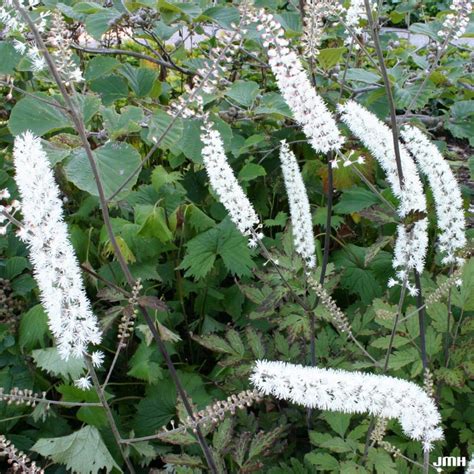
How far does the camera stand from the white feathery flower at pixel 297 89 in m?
1.75

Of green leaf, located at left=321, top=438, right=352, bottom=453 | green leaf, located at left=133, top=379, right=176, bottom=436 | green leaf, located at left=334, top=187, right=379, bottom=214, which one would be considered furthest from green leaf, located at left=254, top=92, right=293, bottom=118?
green leaf, located at left=321, top=438, right=352, bottom=453

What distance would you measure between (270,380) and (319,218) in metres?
1.74

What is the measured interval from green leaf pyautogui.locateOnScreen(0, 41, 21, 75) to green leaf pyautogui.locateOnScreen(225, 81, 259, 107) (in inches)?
38.6

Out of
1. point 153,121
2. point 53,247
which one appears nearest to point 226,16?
point 153,121

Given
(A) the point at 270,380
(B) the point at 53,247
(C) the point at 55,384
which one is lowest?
(C) the point at 55,384

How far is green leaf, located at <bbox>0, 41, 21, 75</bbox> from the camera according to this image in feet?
8.52

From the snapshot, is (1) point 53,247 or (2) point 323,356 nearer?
(1) point 53,247

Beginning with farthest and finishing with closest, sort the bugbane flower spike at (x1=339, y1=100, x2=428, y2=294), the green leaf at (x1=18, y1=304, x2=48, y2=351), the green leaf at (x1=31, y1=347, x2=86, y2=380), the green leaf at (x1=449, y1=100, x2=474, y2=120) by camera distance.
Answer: the green leaf at (x1=449, y1=100, x2=474, y2=120)
the green leaf at (x1=18, y1=304, x2=48, y2=351)
the green leaf at (x1=31, y1=347, x2=86, y2=380)
the bugbane flower spike at (x1=339, y1=100, x2=428, y2=294)

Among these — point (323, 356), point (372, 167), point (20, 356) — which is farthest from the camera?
point (372, 167)

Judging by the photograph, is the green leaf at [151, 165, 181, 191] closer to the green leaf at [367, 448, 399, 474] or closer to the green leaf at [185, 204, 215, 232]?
the green leaf at [185, 204, 215, 232]

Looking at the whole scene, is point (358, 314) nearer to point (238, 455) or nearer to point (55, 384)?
point (238, 455)

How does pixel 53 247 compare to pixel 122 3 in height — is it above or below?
below

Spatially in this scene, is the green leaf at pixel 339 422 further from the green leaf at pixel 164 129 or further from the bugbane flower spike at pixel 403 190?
the green leaf at pixel 164 129

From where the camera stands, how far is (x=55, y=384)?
2611 millimetres
